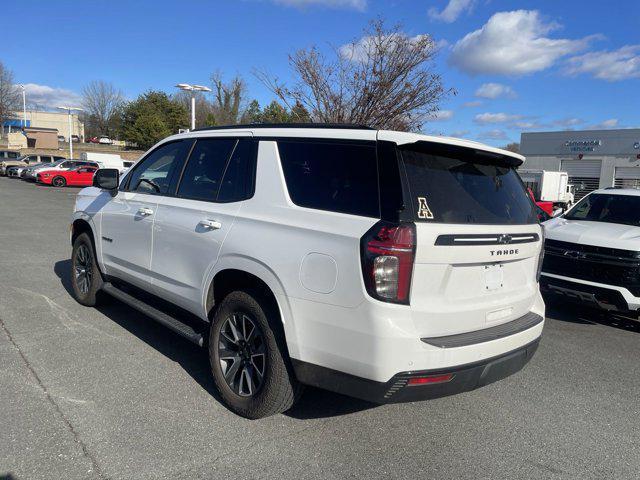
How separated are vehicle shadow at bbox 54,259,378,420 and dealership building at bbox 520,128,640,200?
3602cm

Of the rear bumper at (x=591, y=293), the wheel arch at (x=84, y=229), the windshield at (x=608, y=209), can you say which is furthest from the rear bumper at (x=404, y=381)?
the windshield at (x=608, y=209)

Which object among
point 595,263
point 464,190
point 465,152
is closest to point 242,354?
point 464,190

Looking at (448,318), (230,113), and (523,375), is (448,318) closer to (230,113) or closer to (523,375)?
(523,375)

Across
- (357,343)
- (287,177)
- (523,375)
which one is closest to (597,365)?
(523,375)

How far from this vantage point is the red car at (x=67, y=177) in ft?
95.4

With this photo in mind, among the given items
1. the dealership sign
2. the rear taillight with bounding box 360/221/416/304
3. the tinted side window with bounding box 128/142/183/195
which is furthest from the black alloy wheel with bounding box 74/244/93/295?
the dealership sign

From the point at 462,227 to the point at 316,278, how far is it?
2.88ft

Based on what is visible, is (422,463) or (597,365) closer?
(422,463)

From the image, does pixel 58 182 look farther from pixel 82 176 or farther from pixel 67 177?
pixel 82 176

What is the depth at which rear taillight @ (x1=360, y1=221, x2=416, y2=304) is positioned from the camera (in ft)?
8.75

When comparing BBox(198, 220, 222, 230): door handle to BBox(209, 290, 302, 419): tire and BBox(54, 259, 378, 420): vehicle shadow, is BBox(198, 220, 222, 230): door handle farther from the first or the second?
BBox(54, 259, 378, 420): vehicle shadow

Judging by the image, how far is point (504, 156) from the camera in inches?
136

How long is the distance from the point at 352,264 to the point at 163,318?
2.09 meters

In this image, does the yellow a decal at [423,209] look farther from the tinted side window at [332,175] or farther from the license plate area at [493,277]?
the license plate area at [493,277]
